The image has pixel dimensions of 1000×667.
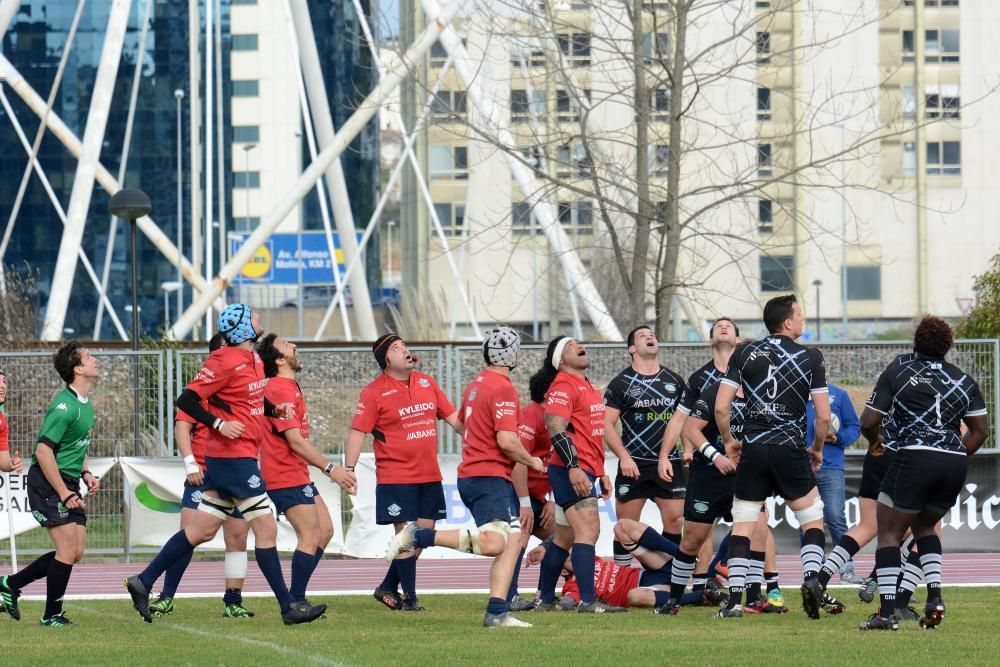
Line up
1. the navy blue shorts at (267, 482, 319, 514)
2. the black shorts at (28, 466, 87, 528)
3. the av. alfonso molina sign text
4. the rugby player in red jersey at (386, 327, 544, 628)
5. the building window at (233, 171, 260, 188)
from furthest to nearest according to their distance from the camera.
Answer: the building window at (233, 171, 260, 188), the av. alfonso molina sign text, the navy blue shorts at (267, 482, 319, 514), the black shorts at (28, 466, 87, 528), the rugby player in red jersey at (386, 327, 544, 628)

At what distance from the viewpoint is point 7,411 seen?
17781 mm

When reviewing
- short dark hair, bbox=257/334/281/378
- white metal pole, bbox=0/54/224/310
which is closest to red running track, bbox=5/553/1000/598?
short dark hair, bbox=257/334/281/378

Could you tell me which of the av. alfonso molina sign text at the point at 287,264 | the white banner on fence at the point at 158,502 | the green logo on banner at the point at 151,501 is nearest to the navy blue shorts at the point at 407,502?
the white banner on fence at the point at 158,502

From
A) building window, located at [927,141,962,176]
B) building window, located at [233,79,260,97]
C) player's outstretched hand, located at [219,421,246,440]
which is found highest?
building window, located at [233,79,260,97]

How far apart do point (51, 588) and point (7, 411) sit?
25.2ft

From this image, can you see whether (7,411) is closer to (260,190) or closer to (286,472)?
(286,472)

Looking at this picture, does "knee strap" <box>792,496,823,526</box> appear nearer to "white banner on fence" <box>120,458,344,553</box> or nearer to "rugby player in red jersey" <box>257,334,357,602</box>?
"rugby player in red jersey" <box>257,334,357,602</box>

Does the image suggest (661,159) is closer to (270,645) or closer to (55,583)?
(55,583)

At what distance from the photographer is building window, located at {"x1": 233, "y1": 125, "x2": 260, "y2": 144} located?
3629 inches

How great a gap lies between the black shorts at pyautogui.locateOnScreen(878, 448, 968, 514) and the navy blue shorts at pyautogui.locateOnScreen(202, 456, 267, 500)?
3.99 metres

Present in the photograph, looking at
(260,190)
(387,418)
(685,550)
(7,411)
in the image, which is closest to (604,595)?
(685,550)

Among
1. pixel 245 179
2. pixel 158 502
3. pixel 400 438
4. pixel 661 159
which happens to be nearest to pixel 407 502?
pixel 400 438

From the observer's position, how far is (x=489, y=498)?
33.0ft

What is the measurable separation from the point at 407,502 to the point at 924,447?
12.2 ft
